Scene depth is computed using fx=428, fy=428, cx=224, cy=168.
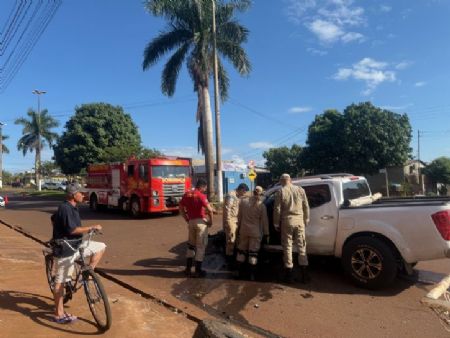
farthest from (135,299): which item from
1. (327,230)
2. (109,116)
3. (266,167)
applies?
(266,167)

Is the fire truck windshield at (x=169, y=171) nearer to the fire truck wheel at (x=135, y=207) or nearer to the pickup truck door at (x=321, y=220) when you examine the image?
the fire truck wheel at (x=135, y=207)

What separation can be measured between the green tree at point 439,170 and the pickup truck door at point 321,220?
50418 millimetres

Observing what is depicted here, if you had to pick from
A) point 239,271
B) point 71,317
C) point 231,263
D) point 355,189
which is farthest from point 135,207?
point 71,317

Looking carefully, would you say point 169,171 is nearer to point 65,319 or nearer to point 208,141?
point 208,141

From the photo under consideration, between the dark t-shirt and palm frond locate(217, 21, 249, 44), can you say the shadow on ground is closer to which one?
the dark t-shirt

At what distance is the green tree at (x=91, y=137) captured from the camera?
36.6m

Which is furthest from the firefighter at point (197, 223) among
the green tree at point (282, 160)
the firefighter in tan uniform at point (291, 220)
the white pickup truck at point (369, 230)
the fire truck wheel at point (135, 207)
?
the green tree at point (282, 160)

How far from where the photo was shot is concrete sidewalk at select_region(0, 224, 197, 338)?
481 cm

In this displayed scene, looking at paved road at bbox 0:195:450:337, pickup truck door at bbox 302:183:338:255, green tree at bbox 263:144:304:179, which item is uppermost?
green tree at bbox 263:144:304:179

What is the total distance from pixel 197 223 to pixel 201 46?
18557 mm

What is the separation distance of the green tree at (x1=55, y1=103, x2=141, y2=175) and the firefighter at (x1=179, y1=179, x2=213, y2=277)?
28461 millimetres

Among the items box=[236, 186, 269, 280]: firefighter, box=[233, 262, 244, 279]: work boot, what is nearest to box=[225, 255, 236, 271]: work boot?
box=[233, 262, 244, 279]: work boot

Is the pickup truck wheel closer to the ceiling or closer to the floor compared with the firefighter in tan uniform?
closer to the floor

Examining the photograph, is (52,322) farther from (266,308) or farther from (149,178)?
(149,178)
